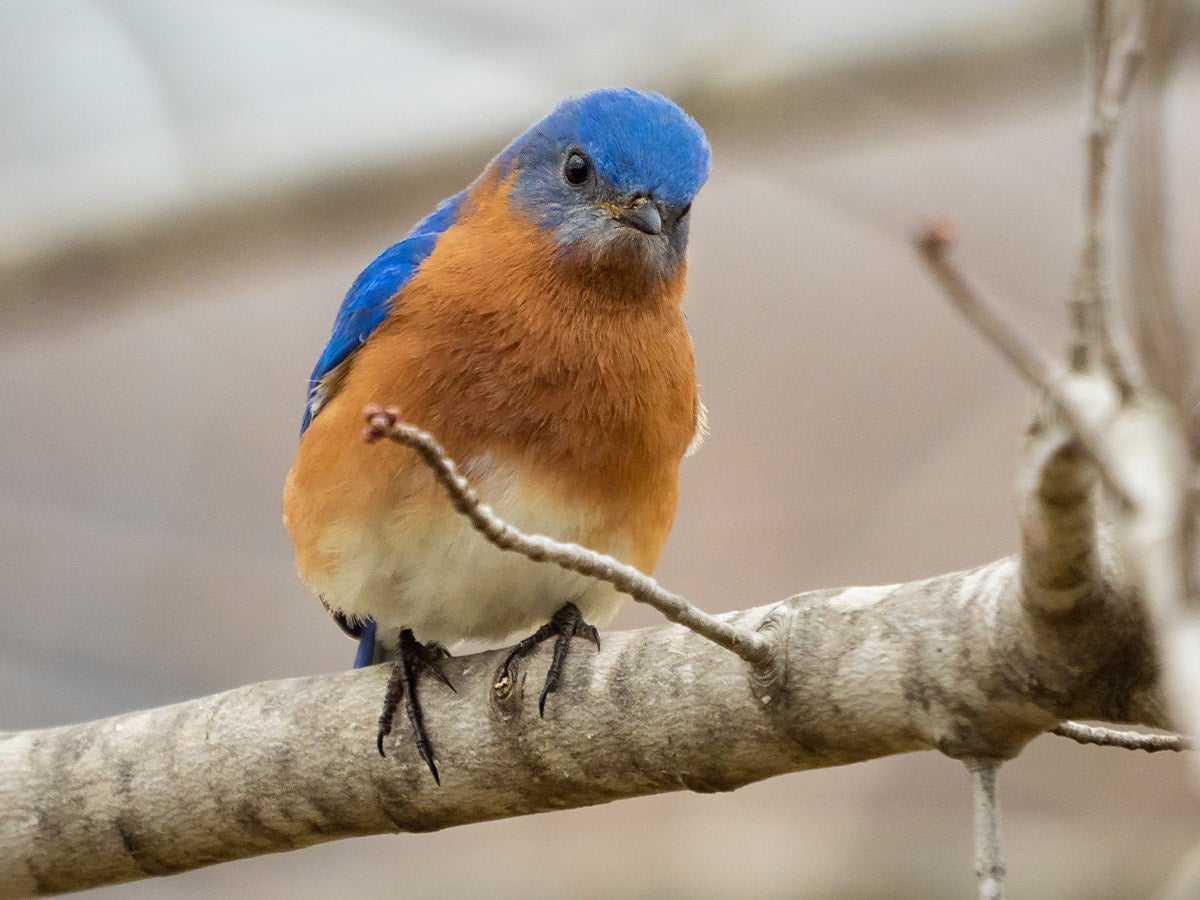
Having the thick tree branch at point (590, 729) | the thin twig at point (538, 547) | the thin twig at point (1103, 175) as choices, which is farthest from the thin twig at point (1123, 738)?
the thin twig at point (1103, 175)

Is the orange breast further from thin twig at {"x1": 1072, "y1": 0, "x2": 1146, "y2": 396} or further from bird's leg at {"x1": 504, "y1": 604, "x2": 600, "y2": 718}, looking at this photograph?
thin twig at {"x1": 1072, "y1": 0, "x2": 1146, "y2": 396}

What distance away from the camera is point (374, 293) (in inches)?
156

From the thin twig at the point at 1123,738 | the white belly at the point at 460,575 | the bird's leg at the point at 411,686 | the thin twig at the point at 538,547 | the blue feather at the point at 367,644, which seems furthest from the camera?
the blue feather at the point at 367,644

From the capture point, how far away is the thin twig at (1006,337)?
1.24 m

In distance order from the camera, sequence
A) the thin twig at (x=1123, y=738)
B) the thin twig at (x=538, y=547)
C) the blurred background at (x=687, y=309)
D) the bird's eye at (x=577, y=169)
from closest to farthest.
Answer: the thin twig at (x=538, y=547), the thin twig at (x=1123, y=738), the bird's eye at (x=577, y=169), the blurred background at (x=687, y=309)

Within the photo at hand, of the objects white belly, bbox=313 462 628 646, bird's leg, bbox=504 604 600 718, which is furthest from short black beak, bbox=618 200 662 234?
bird's leg, bbox=504 604 600 718

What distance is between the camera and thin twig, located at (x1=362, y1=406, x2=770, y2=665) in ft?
6.41

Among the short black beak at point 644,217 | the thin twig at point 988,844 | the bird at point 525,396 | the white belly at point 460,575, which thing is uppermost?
the short black beak at point 644,217

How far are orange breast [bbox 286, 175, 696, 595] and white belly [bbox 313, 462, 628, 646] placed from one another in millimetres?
40

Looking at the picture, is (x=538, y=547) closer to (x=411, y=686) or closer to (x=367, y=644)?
(x=411, y=686)

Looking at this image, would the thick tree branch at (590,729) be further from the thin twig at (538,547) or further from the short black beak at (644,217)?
the short black beak at (644,217)

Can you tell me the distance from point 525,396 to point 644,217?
592mm

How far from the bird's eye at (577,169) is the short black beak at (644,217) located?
0.18m

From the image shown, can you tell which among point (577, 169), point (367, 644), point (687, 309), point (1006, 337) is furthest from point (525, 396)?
point (687, 309)
